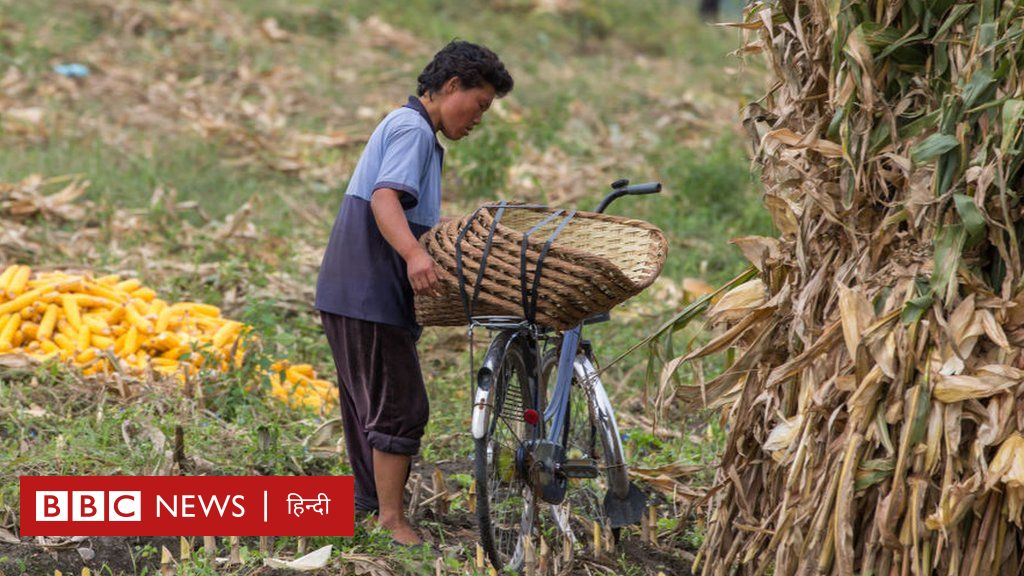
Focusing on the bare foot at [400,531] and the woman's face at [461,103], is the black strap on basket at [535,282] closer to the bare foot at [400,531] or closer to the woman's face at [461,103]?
the woman's face at [461,103]

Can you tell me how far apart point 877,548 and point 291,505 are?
1933mm

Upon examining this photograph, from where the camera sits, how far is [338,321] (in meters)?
4.11

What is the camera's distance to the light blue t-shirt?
393 cm

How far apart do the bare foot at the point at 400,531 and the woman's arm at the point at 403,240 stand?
2.78 feet

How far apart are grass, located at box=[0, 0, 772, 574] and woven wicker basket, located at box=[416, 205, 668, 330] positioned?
437mm

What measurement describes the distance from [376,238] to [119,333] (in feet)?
7.85

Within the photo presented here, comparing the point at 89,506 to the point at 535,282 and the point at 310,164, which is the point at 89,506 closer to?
the point at 535,282

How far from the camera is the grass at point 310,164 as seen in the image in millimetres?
5086

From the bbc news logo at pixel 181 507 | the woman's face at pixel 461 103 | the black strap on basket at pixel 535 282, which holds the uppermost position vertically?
the woman's face at pixel 461 103

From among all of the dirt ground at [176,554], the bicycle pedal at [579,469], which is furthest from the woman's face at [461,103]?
the dirt ground at [176,554]

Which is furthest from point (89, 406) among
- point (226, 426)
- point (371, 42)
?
point (371, 42)

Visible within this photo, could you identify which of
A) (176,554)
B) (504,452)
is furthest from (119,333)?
(504,452)

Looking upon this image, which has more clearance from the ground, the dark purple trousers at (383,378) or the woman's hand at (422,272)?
the woman's hand at (422,272)

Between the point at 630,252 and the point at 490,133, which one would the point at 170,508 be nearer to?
the point at 630,252
